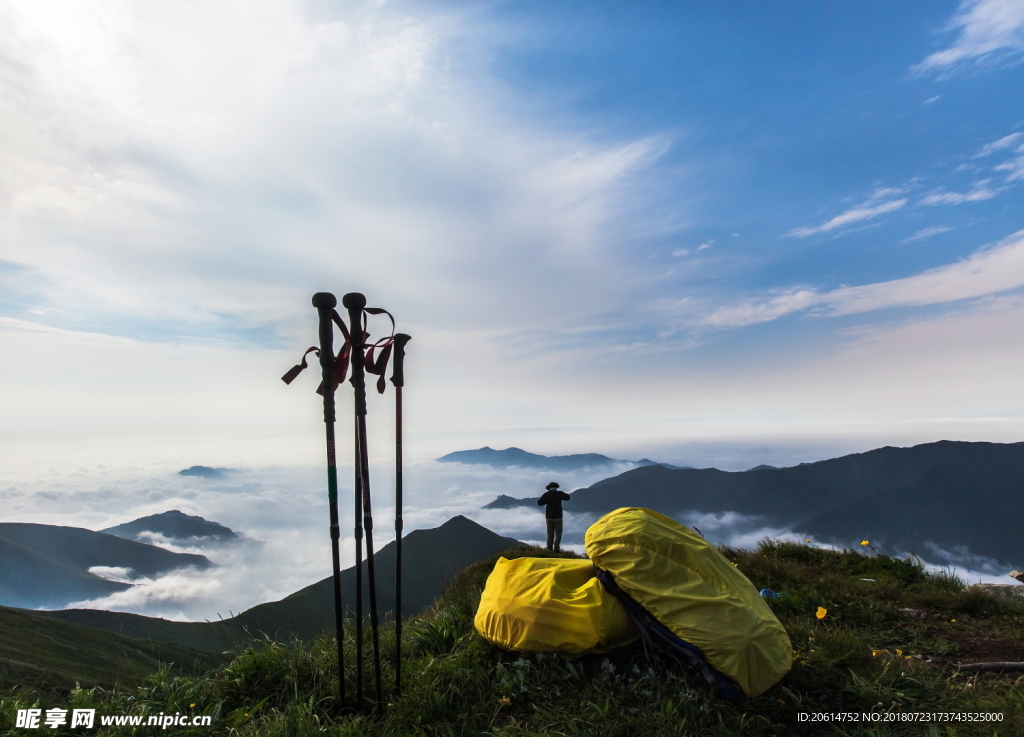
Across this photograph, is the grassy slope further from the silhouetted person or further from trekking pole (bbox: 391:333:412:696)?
trekking pole (bbox: 391:333:412:696)

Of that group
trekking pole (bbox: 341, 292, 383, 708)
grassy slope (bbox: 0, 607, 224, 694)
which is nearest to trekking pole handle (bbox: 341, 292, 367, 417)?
trekking pole (bbox: 341, 292, 383, 708)

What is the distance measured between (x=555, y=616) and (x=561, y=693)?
2.01 ft

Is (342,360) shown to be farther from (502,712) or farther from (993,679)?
(993,679)

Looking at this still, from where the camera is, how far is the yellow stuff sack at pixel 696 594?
419 cm

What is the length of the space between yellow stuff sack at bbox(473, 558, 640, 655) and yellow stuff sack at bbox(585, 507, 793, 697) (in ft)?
0.99

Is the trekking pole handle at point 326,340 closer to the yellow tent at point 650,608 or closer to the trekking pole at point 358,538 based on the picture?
the trekking pole at point 358,538

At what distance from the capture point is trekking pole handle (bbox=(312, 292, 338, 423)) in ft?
13.9

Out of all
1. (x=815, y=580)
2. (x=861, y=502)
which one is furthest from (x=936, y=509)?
(x=815, y=580)

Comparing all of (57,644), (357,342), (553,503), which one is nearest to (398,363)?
(357,342)

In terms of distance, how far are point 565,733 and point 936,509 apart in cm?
25096

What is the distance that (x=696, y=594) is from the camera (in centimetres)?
443

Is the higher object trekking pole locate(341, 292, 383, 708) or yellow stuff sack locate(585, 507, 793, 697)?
trekking pole locate(341, 292, 383, 708)

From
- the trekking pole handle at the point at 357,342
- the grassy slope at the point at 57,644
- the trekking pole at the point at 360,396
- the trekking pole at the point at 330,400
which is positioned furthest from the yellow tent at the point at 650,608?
the grassy slope at the point at 57,644

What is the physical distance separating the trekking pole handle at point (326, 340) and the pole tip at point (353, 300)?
0.18 m
